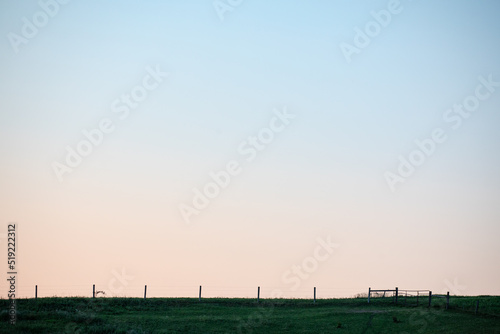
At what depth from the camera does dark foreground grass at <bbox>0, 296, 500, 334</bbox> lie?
40.7 m

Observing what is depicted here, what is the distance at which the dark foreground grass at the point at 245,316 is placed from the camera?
134 feet

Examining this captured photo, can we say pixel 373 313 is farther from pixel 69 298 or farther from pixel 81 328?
pixel 69 298

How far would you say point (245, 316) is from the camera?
4616 centimetres

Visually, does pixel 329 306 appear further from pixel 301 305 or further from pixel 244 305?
pixel 244 305

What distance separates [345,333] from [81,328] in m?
17.1

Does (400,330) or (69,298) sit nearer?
(400,330)

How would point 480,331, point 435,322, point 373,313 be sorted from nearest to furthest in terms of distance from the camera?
1. point 480,331
2. point 435,322
3. point 373,313

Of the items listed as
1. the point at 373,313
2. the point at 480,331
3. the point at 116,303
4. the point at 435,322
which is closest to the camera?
the point at 480,331

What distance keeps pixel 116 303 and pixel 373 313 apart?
20.6 metres

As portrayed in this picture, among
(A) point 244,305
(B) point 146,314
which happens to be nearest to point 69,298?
(B) point 146,314

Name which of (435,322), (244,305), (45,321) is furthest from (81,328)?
(435,322)

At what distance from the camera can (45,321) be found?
42469 millimetres

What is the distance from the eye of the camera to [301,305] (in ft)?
174

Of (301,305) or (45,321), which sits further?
(301,305)
